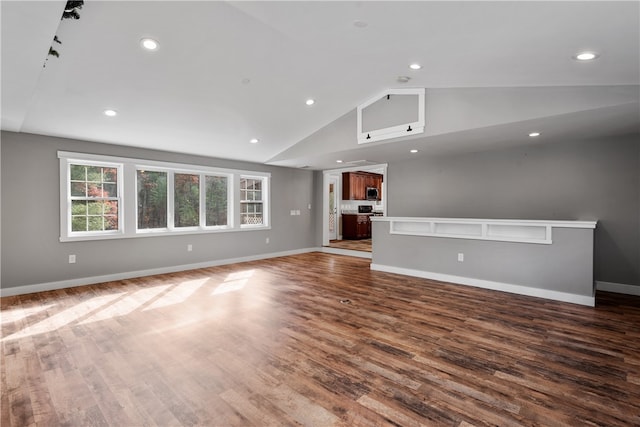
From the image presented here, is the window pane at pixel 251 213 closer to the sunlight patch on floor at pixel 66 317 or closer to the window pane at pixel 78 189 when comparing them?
the window pane at pixel 78 189

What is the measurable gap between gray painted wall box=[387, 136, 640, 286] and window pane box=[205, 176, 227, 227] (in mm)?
4185

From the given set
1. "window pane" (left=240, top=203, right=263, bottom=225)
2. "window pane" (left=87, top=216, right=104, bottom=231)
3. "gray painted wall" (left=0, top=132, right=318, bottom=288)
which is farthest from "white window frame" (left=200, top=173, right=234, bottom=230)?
"window pane" (left=87, top=216, right=104, bottom=231)

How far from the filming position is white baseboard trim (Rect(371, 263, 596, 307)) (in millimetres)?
3998

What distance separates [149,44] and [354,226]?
8.14m

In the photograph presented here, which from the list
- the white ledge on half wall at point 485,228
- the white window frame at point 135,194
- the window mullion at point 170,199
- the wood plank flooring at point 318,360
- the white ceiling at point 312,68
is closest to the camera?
the wood plank flooring at point 318,360

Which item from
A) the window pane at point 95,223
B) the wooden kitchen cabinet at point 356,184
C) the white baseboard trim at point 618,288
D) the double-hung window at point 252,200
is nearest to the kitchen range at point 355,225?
the wooden kitchen cabinet at point 356,184

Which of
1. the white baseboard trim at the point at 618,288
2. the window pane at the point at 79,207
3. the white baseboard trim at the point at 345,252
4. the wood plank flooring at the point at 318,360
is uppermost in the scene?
the window pane at the point at 79,207

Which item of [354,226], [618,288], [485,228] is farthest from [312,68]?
[354,226]

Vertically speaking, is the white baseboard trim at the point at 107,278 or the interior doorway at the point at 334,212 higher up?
the interior doorway at the point at 334,212

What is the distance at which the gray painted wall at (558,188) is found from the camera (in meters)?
4.57

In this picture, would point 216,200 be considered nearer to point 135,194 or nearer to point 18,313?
point 135,194

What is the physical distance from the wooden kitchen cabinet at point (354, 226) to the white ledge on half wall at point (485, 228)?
14.4 ft

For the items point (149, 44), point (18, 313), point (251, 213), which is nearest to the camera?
point (149, 44)

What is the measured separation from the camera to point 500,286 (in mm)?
4605
